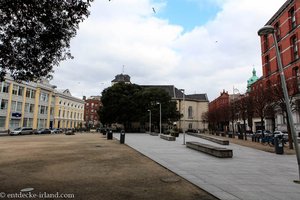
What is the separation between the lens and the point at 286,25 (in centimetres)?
3869

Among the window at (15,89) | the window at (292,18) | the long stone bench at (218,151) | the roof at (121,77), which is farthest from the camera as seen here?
the roof at (121,77)

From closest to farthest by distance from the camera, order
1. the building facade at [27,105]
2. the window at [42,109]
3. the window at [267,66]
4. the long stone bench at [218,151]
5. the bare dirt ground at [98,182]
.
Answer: the bare dirt ground at [98,182]
the long stone bench at [218,151]
the window at [267,66]
the building facade at [27,105]
the window at [42,109]

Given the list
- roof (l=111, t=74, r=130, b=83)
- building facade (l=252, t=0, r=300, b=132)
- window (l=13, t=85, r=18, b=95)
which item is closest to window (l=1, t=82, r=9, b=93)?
window (l=13, t=85, r=18, b=95)

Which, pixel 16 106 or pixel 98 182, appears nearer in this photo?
pixel 98 182

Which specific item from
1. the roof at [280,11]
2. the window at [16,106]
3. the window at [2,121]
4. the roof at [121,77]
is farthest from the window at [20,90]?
the roof at [280,11]

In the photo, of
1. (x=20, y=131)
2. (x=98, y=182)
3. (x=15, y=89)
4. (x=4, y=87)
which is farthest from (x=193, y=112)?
(x=98, y=182)

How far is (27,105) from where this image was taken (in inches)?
2329

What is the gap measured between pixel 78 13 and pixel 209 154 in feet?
40.8

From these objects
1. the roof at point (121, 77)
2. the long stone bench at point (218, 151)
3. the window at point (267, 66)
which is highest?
the roof at point (121, 77)

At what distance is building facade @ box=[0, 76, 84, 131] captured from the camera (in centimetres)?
5122

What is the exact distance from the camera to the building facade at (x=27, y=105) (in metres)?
51.2

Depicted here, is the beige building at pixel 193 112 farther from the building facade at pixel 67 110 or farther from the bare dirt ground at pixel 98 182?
the bare dirt ground at pixel 98 182

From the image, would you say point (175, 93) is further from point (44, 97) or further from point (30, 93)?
point (30, 93)

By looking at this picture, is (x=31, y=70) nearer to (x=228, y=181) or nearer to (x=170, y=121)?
(x=228, y=181)
